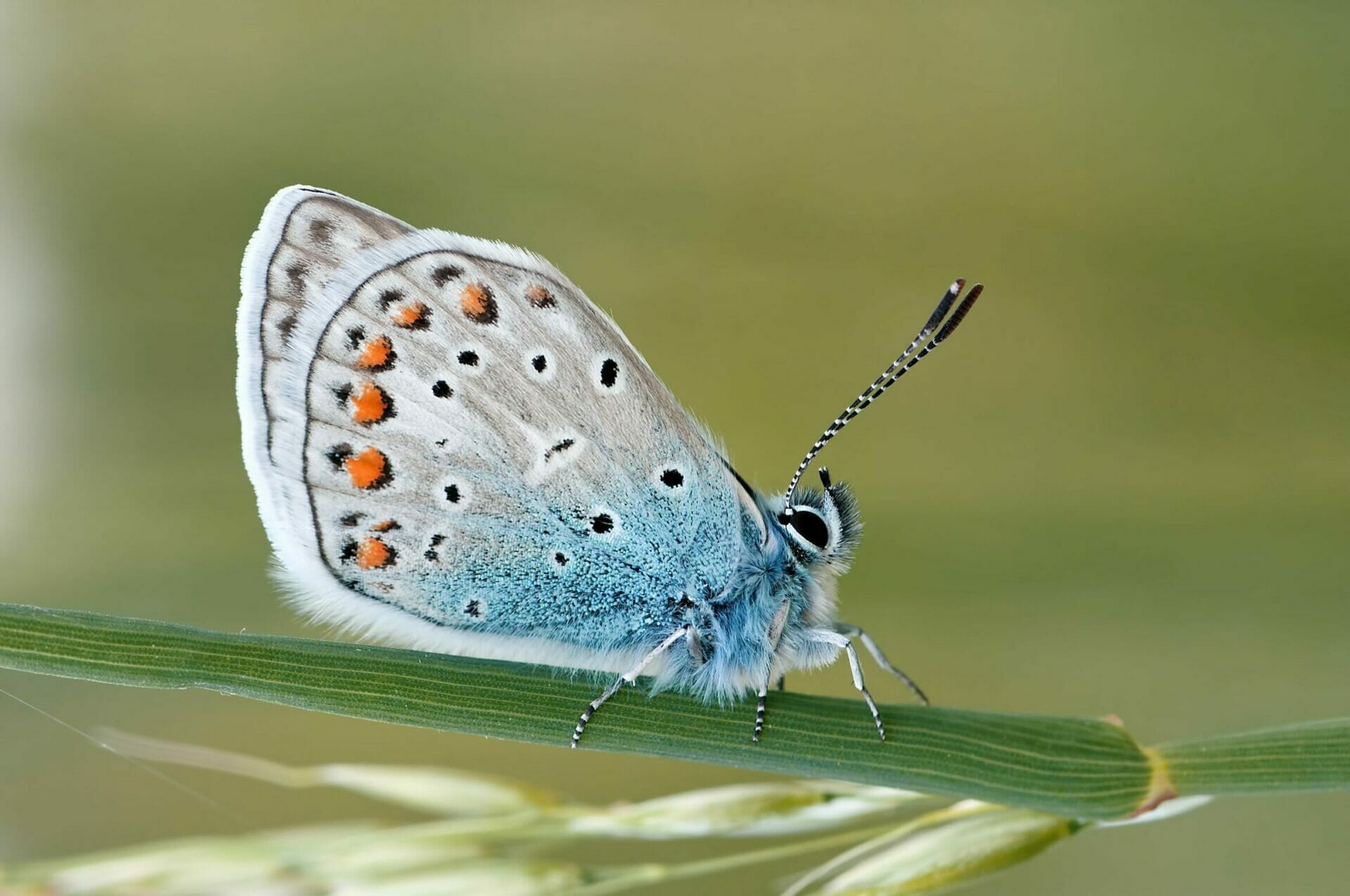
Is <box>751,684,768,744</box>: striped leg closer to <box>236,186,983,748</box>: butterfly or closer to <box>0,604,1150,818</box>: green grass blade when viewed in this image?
<box>0,604,1150,818</box>: green grass blade

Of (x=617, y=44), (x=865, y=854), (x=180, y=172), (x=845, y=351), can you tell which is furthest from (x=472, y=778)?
(x=180, y=172)

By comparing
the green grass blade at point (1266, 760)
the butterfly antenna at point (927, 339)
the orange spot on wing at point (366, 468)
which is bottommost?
the orange spot on wing at point (366, 468)

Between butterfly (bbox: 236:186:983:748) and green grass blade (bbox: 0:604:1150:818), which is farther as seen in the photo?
butterfly (bbox: 236:186:983:748)

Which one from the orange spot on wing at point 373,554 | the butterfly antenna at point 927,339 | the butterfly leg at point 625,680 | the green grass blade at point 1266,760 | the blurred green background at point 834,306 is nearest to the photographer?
the green grass blade at point 1266,760

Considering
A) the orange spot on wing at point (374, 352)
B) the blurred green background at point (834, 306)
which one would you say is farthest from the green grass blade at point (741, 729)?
the blurred green background at point (834, 306)

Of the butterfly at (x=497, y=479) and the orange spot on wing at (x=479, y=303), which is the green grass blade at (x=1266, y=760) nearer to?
the butterfly at (x=497, y=479)

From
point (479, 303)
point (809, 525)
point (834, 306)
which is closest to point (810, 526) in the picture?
point (809, 525)

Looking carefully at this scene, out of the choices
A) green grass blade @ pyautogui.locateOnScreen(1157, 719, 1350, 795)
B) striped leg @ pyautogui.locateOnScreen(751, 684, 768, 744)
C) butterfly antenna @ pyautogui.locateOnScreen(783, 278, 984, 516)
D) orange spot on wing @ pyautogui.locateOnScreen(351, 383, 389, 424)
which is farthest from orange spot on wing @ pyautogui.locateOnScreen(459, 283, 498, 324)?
green grass blade @ pyautogui.locateOnScreen(1157, 719, 1350, 795)
